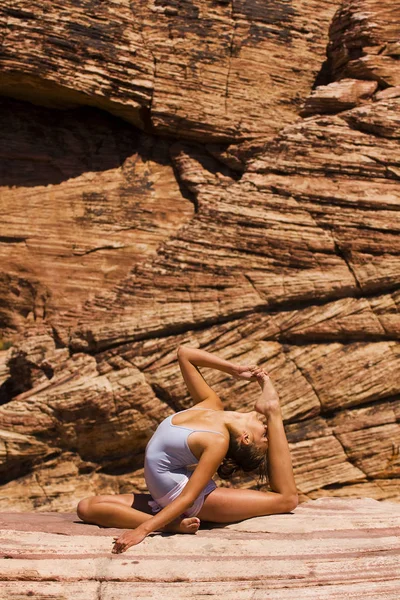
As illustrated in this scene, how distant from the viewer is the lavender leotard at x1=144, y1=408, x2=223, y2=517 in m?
5.85

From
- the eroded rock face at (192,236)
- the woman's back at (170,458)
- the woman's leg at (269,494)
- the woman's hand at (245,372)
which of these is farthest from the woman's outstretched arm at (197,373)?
the eroded rock face at (192,236)

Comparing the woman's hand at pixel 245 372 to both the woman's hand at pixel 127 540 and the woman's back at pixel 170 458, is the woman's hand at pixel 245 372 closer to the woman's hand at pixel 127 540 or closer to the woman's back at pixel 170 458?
the woman's back at pixel 170 458

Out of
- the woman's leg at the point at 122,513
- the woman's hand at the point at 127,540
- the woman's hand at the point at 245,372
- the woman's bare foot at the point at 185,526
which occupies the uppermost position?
the woman's hand at the point at 245,372

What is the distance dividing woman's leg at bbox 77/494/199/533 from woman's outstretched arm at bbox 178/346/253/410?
3.49ft

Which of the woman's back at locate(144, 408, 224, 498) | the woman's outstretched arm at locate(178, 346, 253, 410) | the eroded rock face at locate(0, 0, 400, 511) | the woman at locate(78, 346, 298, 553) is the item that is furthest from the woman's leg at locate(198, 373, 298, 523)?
the eroded rock face at locate(0, 0, 400, 511)

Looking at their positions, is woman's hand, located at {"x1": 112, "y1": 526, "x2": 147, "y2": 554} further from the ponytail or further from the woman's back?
the ponytail

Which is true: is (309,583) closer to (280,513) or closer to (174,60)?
(280,513)

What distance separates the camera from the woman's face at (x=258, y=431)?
6090 mm

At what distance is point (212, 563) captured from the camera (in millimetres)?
5129

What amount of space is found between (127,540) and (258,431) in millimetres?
1462

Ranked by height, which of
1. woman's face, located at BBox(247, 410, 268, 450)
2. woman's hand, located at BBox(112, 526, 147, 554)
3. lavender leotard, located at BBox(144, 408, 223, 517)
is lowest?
woman's hand, located at BBox(112, 526, 147, 554)

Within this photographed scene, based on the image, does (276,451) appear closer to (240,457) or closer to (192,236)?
(240,457)

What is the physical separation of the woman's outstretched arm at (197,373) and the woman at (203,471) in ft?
1.12

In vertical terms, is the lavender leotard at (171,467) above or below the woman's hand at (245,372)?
below
